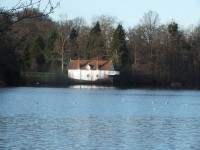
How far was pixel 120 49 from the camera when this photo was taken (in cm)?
7788

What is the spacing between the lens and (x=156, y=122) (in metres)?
25.6

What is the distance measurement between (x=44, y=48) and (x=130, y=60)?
47.6 feet

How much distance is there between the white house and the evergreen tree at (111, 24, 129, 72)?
1.55 m

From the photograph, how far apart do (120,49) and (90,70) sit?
287 inches

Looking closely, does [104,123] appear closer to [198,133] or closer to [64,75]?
[198,133]

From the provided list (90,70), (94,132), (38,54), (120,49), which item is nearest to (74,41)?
(90,70)

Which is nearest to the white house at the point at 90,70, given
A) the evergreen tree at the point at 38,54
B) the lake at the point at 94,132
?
→ the evergreen tree at the point at 38,54

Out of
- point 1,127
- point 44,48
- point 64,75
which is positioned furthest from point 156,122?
point 44,48

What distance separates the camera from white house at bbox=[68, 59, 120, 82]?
7925 centimetres

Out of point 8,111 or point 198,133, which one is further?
point 8,111

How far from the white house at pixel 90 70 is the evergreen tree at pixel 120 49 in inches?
60.9

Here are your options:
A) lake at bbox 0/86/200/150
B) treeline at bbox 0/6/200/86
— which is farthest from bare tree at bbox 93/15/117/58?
lake at bbox 0/86/200/150

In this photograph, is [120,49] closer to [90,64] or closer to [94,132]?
[90,64]

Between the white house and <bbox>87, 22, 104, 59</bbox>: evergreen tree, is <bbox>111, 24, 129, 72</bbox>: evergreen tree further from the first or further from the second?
<bbox>87, 22, 104, 59</bbox>: evergreen tree
